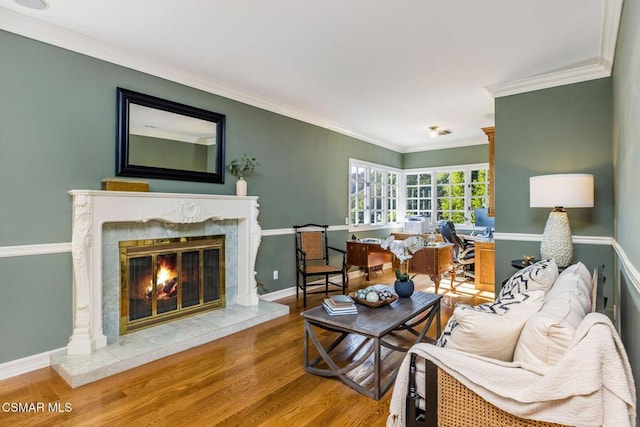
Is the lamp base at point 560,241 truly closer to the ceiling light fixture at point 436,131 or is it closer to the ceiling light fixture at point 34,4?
the ceiling light fixture at point 436,131

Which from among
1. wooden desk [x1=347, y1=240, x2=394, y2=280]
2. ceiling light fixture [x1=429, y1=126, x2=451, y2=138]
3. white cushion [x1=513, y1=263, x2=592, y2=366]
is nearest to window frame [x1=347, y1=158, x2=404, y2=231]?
wooden desk [x1=347, y1=240, x2=394, y2=280]

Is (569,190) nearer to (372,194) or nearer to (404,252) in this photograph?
(404,252)

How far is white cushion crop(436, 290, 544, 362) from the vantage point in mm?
1373

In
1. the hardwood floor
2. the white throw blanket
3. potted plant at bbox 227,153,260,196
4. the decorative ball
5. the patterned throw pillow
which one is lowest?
the hardwood floor

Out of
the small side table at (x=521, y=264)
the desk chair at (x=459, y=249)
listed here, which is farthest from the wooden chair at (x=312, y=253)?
Result: the small side table at (x=521, y=264)

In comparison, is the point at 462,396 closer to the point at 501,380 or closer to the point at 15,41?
the point at 501,380

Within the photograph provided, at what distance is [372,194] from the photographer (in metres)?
6.61

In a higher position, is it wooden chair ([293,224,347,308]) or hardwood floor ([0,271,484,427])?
wooden chair ([293,224,347,308])

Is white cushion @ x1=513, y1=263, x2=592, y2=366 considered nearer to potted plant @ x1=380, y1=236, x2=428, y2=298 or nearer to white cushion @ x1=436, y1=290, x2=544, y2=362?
white cushion @ x1=436, y1=290, x2=544, y2=362

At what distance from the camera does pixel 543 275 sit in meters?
1.95

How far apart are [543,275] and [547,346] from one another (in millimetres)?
892

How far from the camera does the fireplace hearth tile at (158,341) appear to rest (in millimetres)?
2451

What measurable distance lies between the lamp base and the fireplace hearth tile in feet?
9.10

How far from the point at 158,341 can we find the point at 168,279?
677 mm
